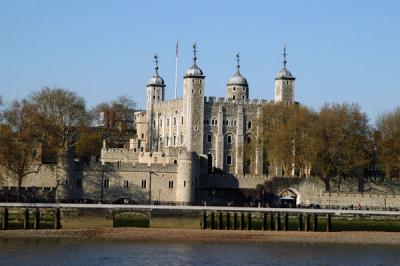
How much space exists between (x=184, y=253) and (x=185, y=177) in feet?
102

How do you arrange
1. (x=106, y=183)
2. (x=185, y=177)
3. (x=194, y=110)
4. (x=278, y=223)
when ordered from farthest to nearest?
(x=194, y=110)
(x=185, y=177)
(x=106, y=183)
(x=278, y=223)

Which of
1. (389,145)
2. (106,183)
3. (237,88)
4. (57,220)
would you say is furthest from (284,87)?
(57,220)

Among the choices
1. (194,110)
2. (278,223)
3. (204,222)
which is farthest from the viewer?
(194,110)

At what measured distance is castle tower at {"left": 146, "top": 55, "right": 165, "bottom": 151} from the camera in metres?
133

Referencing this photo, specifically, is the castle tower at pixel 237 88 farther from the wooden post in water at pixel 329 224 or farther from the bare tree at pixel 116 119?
the wooden post in water at pixel 329 224

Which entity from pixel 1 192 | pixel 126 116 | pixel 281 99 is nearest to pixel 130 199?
pixel 1 192

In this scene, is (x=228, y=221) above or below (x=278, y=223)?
above

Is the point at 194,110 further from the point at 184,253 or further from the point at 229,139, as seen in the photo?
the point at 184,253

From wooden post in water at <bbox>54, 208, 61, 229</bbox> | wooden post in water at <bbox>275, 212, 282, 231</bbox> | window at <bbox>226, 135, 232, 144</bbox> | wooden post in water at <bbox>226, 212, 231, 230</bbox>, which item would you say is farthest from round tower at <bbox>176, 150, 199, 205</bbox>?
wooden post in water at <bbox>54, 208, 61, 229</bbox>

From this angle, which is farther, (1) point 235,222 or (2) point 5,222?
(1) point 235,222

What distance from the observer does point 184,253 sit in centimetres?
7400

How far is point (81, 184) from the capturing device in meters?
103

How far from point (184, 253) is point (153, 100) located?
6359 cm

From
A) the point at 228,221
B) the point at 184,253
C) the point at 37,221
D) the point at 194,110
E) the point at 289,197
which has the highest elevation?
the point at 194,110
